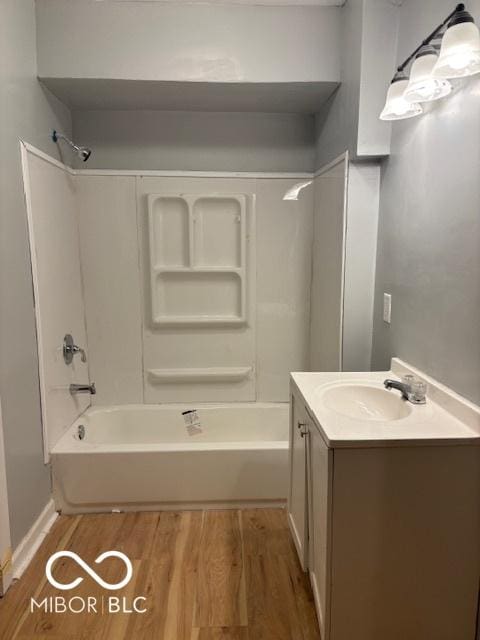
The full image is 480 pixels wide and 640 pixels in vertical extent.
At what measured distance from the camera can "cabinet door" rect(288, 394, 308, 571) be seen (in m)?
1.59

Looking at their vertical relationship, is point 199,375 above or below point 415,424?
below

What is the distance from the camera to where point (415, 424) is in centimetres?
131

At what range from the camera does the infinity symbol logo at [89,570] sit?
170 centimetres

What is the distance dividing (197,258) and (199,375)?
82 cm

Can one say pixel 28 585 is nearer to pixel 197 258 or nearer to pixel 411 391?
pixel 411 391

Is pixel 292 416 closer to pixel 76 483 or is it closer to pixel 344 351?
pixel 344 351

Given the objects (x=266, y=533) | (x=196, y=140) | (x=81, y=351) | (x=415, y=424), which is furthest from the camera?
(x=196, y=140)

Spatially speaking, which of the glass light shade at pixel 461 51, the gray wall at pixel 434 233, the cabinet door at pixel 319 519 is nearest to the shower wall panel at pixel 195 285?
the gray wall at pixel 434 233

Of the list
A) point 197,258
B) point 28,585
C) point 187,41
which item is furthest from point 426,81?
point 28,585

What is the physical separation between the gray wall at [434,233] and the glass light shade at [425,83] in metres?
0.05

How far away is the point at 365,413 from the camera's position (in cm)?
169

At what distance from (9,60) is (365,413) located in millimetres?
2209

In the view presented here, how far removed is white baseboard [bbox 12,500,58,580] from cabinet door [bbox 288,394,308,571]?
4.01ft

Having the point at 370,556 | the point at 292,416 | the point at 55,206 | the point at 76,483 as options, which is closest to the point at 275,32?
the point at 55,206
